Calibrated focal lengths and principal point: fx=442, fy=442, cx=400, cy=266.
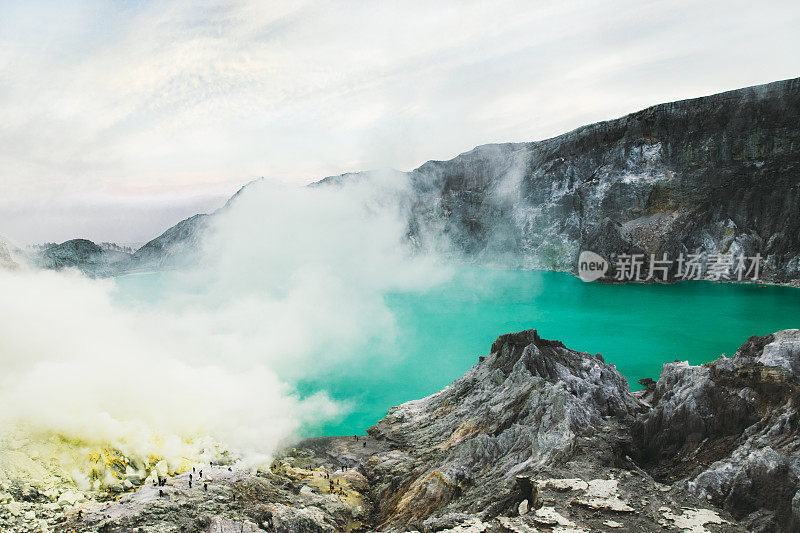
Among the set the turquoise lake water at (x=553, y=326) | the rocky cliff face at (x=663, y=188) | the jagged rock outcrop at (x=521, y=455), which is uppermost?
the rocky cliff face at (x=663, y=188)

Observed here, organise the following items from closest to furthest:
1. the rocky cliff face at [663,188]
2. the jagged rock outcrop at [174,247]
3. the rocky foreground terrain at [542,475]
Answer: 1. the rocky foreground terrain at [542,475]
2. the rocky cliff face at [663,188]
3. the jagged rock outcrop at [174,247]

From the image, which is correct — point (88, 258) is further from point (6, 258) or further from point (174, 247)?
point (6, 258)

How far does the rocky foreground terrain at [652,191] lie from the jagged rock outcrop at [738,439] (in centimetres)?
5492

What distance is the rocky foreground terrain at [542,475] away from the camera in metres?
9.05

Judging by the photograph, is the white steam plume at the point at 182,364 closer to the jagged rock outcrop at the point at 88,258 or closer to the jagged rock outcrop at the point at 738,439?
the jagged rock outcrop at the point at 738,439

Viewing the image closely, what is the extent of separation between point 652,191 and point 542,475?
67.6 m

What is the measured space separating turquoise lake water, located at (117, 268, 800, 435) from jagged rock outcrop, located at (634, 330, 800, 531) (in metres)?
14.3

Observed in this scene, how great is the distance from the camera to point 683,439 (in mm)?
12078

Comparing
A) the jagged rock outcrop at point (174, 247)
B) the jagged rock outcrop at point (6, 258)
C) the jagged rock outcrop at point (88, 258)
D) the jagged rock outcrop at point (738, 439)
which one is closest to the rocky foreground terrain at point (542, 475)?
the jagged rock outcrop at point (738, 439)

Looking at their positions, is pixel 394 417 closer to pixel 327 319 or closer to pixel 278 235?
pixel 327 319

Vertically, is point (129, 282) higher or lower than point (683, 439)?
higher

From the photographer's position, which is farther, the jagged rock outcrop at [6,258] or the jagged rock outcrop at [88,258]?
the jagged rock outcrop at [88,258]

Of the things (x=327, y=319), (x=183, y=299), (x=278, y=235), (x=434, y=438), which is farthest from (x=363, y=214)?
(x=434, y=438)

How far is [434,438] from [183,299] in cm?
5429
